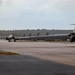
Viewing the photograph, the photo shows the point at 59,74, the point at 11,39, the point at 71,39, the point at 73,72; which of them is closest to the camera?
the point at 59,74

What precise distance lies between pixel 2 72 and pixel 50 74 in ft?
8.06

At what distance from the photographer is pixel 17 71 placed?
18406 mm

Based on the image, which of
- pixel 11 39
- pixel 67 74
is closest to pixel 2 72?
pixel 67 74

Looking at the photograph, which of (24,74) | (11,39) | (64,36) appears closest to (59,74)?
(24,74)

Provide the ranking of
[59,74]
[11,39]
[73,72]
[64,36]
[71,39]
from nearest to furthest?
1. [59,74]
2. [73,72]
3. [71,39]
4. [64,36]
5. [11,39]

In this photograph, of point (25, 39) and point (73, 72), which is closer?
point (73, 72)

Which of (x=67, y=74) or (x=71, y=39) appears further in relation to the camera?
(x=71, y=39)

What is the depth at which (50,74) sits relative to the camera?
17125mm

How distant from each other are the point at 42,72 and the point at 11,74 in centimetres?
168

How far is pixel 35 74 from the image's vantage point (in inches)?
674

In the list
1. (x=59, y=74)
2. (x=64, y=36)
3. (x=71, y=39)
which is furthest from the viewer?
(x=64, y=36)

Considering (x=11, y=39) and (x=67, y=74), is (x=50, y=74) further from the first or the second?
(x=11, y=39)

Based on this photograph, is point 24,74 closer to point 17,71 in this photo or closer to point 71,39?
point 17,71

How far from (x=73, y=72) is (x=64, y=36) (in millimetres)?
56509
